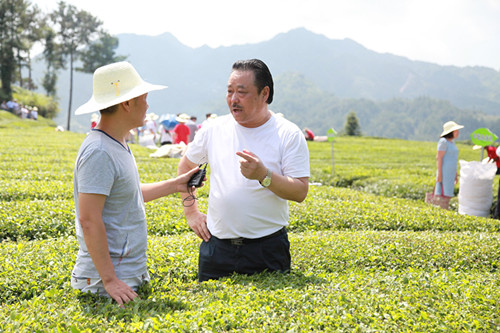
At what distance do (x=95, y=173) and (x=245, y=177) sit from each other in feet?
4.12

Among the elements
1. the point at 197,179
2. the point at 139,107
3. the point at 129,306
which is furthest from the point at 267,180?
the point at 129,306

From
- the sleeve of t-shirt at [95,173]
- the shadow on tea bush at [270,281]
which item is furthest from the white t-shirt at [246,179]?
the sleeve of t-shirt at [95,173]

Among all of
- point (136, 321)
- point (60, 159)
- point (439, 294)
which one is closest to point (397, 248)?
point (439, 294)

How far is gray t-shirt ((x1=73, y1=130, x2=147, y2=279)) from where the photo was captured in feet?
10.5

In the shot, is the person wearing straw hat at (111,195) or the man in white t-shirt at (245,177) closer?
the person wearing straw hat at (111,195)

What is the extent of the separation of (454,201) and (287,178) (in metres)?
12.1

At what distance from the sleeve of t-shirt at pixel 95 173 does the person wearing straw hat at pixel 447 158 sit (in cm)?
967

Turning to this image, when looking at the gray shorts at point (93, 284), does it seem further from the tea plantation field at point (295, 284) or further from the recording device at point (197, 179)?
the recording device at point (197, 179)

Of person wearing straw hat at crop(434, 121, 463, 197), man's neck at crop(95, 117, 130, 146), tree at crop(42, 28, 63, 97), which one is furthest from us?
tree at crop(42, 28, 63, 97)

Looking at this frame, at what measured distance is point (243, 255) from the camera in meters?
4.23

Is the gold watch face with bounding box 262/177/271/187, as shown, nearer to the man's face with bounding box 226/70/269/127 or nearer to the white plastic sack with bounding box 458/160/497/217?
the man's face with bounding box 226/70/269/127

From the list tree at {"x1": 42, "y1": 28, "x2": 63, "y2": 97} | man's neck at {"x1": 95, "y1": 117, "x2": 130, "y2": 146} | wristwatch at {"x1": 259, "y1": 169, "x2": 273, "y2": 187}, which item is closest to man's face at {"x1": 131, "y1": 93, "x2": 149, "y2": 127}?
man's neck at {"x1": 95, "y1": 117, "x2": 130, "y2": 146}

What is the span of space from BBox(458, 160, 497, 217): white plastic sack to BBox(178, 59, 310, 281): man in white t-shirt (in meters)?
9.28

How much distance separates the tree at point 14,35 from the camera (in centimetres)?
5209
